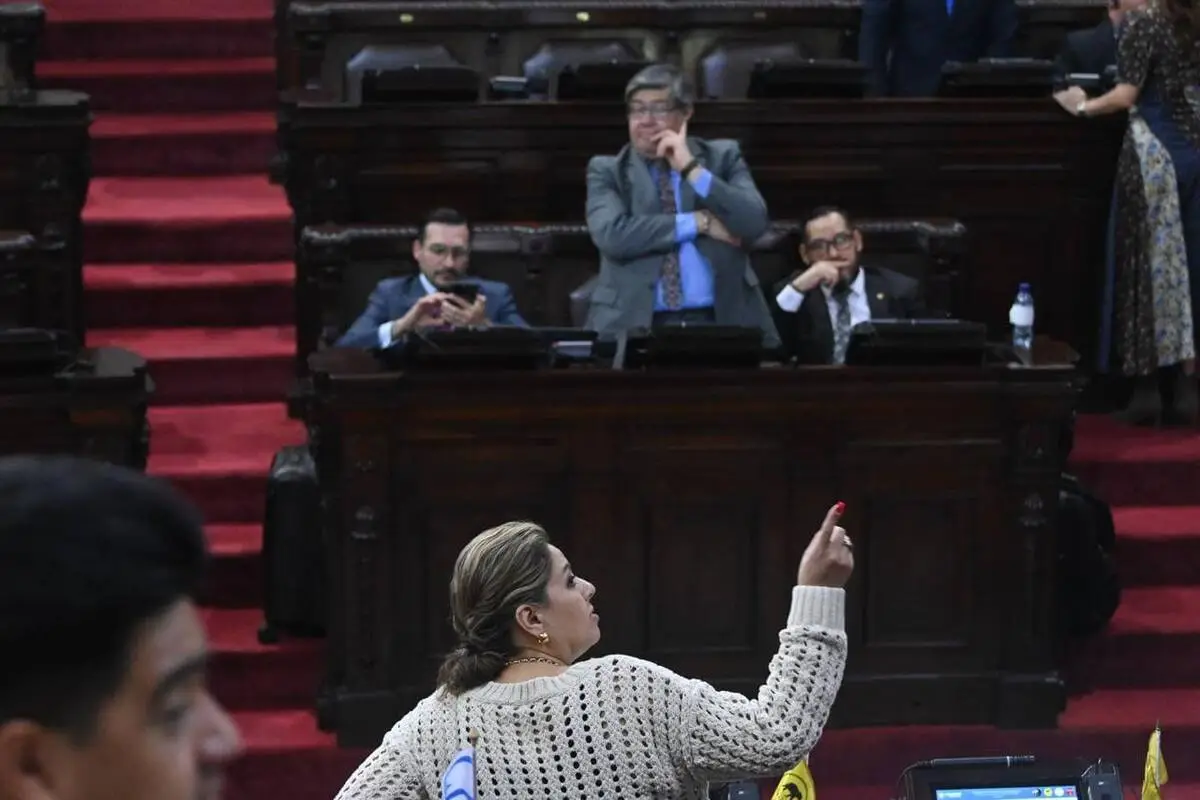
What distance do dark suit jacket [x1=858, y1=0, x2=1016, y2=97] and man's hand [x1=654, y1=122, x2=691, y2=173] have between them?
1.38 metres

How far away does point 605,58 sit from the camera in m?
6.86

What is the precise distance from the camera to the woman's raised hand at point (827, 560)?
2701mm

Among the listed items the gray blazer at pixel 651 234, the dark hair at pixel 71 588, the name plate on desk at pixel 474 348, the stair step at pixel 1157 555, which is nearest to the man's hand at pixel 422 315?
the name plate on desk at pixel 474 348

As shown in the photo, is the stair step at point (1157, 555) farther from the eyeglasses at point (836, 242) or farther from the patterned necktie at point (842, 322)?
the eyeglasses at point (836, 242)

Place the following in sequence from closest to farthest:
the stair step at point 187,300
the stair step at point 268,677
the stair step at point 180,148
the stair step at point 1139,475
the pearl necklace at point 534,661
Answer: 1. the pearl necklace at point 534,661
2. the stair step at point 268,677
3. the stair step at point 1139,475
4. the stair step at point 187,300
5. the stair step at point 180,148

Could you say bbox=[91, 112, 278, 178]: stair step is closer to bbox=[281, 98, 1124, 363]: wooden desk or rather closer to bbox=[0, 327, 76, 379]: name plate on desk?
bbox=[281, 98, 1124, 363]: wooden desk

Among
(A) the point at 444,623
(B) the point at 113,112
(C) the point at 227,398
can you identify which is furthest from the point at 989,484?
(B) the point at 113,112

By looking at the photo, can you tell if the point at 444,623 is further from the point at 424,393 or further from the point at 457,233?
the point at 457,233

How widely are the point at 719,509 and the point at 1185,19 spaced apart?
2207mm

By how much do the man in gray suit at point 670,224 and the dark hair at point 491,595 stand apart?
2.70m

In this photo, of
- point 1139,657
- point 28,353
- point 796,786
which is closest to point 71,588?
point 796,786

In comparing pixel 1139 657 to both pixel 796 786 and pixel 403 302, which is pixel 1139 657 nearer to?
pixel 403 302

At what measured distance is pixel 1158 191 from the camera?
6.12 metres

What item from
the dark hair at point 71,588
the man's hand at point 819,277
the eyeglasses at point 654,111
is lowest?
the man's hand at point 819,277
